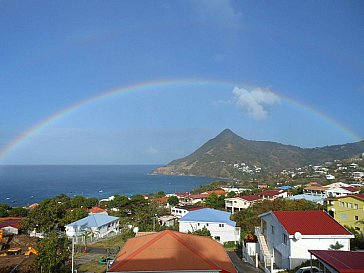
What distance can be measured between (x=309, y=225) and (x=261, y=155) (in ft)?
624

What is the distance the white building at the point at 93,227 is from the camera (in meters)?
25.3

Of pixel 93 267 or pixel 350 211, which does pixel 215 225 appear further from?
pixel 93 267

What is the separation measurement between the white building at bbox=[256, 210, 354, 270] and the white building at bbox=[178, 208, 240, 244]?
8925 millimetres

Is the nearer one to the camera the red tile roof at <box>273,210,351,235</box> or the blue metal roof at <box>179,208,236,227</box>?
the red tile roof at <box>273,210,351,235</box>

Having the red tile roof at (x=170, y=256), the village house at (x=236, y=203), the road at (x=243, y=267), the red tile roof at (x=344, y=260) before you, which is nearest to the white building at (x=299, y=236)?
the road at (x=243, y=267)

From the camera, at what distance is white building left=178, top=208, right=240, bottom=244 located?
Answer: 2473 centimetres

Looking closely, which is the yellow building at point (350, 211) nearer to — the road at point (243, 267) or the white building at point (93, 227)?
the road at point (243, 267)

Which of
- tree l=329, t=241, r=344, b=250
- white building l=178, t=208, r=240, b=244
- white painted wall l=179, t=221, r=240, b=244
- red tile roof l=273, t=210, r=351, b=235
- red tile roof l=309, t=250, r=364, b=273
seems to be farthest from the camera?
white building l=178, t=208, r=240, b=244

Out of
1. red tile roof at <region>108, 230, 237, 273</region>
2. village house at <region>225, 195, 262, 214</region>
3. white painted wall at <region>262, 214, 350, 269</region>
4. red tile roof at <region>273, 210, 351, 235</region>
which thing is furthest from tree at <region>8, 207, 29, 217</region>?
white painted wall at <region>262, 214, 350, 269</region>

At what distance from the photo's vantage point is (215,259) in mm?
10328

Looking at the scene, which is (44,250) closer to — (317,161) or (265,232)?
(265,232)

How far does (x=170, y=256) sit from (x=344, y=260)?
4704 millimetres

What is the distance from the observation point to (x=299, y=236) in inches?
508

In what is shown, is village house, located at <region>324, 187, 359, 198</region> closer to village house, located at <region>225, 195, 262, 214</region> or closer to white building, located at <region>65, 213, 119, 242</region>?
village house, located at <region>225, 195, 262, 214</region>
